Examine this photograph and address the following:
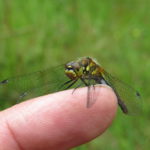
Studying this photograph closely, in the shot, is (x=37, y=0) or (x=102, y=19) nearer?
(x=37, y=0)

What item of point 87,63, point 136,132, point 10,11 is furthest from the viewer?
point 10,11

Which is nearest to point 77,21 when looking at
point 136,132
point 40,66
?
point 40,66

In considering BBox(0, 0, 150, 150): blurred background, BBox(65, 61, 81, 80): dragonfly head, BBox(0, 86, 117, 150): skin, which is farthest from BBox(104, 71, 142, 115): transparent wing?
BBox(0, 0, 150, 150): blurred background

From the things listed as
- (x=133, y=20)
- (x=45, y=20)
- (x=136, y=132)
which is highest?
(x=45, y=20)

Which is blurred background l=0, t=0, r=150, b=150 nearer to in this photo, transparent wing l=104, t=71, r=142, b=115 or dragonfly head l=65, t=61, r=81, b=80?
transparent wing l=104, t=71, r=142, b=115

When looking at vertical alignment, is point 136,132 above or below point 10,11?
below

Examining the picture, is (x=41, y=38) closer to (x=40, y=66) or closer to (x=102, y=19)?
(x=40, y=66)

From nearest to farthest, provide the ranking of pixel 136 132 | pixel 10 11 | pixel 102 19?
1. pixel 136 132
2. pixel 10 11
3. pixel 102 19

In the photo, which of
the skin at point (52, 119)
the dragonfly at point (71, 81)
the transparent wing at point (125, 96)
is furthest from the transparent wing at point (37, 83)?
the skin at point (52, 119)
